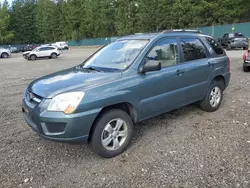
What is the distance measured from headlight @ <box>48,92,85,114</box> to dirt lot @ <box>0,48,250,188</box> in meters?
0.86

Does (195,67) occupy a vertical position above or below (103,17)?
below

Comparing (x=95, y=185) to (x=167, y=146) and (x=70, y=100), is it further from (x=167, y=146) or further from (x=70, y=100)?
(x=167, y=146)

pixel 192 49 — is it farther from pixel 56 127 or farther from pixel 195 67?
pixel 56 127

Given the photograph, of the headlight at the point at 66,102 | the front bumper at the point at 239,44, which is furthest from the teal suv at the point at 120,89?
the front bumper at the point at 239,44

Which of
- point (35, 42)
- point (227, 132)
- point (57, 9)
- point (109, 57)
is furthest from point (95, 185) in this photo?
point (35, 42)

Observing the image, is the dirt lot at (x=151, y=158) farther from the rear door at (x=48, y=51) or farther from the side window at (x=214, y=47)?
the rear door at (x=48, y=51)

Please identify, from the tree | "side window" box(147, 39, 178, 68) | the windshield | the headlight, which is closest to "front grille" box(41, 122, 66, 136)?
the headlight

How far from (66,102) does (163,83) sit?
5.70 feet

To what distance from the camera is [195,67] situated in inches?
196

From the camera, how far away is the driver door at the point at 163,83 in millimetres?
4129

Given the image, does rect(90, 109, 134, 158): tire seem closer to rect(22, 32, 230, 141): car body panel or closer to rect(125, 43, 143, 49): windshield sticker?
rect(22, 32, 230, 141): car body panel

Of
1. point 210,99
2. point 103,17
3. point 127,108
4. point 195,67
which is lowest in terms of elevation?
point 210,99

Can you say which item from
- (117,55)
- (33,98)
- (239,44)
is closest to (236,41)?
(239,44)

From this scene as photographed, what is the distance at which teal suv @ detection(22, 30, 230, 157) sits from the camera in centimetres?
342
